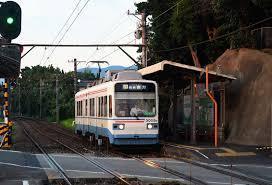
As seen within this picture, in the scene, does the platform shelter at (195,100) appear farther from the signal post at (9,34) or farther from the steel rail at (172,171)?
the signal post at (9,34)

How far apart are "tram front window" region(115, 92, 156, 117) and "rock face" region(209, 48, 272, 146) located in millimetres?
4924

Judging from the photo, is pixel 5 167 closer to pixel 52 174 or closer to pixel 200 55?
pixel 52 174

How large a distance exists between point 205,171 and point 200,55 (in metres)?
27.5

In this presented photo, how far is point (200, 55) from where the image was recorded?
1682 inches

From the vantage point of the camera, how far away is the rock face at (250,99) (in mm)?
23922

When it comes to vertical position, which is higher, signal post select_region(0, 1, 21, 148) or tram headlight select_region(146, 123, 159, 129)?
signal post select_region(0, 1, 21, 148)

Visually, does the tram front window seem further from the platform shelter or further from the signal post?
the signal post

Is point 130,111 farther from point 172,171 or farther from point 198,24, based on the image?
Result: point 198,24

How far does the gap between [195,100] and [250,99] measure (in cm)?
278

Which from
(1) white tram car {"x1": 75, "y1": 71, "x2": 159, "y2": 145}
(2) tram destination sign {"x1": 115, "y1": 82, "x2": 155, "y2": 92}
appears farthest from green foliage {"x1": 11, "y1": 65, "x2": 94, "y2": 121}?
(2) tram destination sign {"x1": 115, "y1": 82, "x2": 155, "y2": 92}

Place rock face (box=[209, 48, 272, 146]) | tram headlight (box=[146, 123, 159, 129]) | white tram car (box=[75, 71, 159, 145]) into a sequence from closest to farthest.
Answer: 1. white tram car (box=[75, 71, 159, 145])
2. tram headlight (box=[146, 123, 159, 129])
3. rock face (box=[209, 48, 272, 146])

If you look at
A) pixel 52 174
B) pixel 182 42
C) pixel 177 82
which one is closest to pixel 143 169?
pixel 52 174

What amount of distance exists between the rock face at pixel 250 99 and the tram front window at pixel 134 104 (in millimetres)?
4924

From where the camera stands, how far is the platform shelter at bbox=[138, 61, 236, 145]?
23.1m
